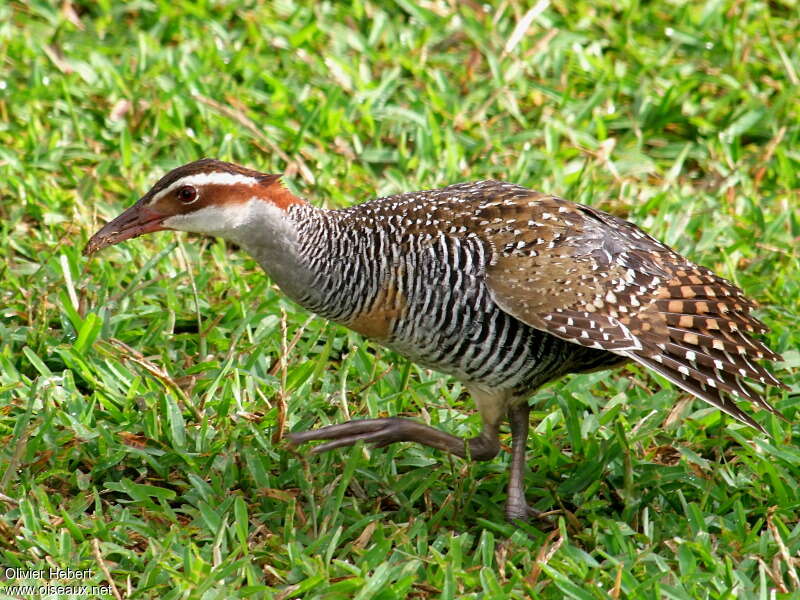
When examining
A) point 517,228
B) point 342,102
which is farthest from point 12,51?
point 517,228

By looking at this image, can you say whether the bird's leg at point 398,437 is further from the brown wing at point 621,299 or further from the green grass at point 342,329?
the brown wing at point 621,299

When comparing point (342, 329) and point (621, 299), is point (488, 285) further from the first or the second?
point (342, 329)

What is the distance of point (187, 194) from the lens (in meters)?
4.84

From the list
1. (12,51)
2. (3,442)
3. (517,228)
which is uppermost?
(517,228)

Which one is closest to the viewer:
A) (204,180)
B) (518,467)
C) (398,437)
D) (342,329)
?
(204,180)

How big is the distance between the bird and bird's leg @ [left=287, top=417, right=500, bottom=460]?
0.02 meters

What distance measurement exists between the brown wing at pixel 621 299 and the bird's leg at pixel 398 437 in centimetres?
73

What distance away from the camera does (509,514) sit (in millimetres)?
5098

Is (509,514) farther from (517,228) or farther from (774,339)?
(774,339)

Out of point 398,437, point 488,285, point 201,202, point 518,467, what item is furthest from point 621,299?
point 201,202

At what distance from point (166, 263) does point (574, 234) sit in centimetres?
221

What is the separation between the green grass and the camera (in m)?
4.71

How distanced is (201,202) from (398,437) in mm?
1262

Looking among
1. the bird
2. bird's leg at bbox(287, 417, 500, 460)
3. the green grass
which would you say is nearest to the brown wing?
the bird
